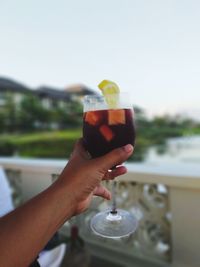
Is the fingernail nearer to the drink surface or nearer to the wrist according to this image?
the drink surface

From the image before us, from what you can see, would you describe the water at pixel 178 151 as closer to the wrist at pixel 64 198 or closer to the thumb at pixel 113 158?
the thumb at pixel 113 158

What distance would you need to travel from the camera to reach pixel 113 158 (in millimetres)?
750

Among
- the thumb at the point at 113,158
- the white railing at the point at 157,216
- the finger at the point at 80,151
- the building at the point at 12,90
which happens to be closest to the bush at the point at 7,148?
the building at the point at 12,90

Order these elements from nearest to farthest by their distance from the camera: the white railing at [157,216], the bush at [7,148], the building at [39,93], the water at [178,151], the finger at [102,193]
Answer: the finger at [102,193]
the white railing at [157,216]
the water at [178,151]
the bush at [7,148]
the building at [39,93]

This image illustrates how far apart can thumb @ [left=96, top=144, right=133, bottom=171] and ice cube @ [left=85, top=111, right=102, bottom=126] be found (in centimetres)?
11

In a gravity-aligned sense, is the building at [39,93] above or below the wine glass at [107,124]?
above

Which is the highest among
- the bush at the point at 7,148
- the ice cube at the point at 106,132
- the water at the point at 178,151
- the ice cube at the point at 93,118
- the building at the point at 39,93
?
the building at the point at 39,93

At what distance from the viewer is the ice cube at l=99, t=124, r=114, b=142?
821 millimetres

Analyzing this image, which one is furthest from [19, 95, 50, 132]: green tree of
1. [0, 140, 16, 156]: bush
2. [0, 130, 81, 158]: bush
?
[0, 140, 16, 156]: bush

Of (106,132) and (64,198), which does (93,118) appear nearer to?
(106,132)

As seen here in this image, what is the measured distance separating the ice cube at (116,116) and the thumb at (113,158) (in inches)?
3.6

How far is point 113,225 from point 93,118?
407mm

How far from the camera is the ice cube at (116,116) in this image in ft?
2.70

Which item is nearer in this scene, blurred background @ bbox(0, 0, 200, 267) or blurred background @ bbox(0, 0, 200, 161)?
blurred background @ bbox(0, 0, 200, 267)
